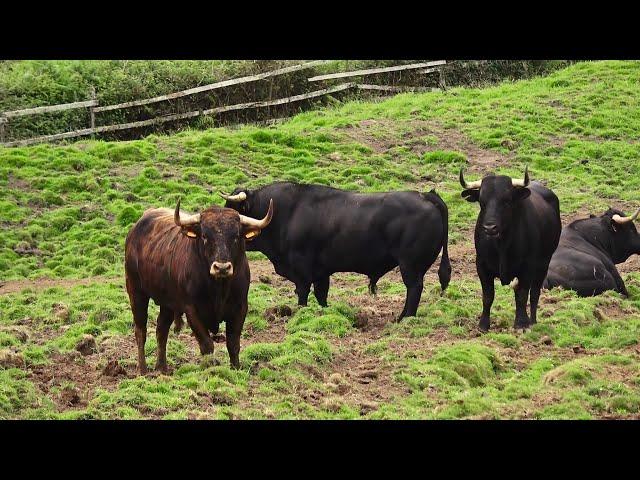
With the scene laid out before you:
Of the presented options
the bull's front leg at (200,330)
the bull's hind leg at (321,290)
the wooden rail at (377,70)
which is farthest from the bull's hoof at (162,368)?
the wooden rail at (377,70)

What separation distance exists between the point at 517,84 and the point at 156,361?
20.5 m

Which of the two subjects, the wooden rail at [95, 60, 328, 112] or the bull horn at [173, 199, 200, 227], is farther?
the wooden rail at [95, 60, 328, 112]

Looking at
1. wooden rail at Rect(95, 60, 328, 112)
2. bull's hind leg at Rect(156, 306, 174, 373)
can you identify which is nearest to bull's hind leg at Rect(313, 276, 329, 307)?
bull's hind leg at Rect(156, 306, 174, 373)

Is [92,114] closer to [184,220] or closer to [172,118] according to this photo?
[172,118]

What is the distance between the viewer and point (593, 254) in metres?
17.4

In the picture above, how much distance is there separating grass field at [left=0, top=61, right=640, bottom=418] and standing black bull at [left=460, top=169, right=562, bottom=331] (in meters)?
0.51

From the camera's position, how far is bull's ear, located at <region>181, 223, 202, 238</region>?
1214cm

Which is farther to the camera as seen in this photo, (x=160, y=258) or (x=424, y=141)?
(x=424, y=141)

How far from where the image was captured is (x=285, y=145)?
83.9ft

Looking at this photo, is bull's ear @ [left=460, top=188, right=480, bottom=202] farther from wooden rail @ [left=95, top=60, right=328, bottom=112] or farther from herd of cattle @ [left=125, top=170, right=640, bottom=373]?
wooden rail @ [left=95, top=60, right=328, bottom=112]

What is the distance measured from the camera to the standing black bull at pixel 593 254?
16.6 metres

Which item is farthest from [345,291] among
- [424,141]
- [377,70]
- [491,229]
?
[377,70]

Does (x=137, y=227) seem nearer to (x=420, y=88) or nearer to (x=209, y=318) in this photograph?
(x=209, y=318)

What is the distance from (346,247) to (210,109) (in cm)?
1351
